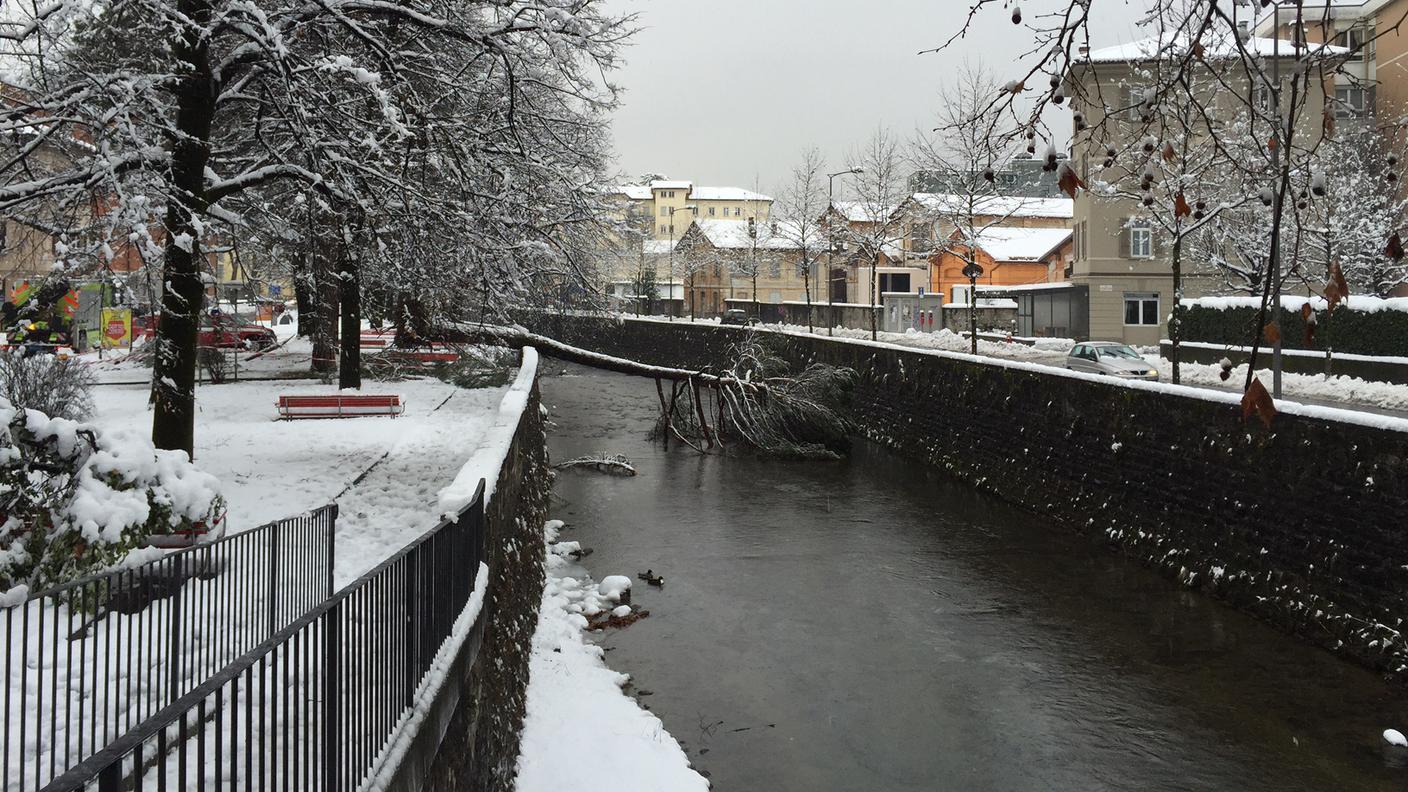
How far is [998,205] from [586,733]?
4585 cm

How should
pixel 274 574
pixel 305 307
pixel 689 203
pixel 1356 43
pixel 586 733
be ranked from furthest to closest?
1. pixel 689 203
2. pixel 305 307
3. pixel 586 733
4. pixel 274 574
5. pixel 1356 43

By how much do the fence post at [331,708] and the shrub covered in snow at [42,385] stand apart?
8.47m

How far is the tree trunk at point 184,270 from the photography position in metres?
11.7

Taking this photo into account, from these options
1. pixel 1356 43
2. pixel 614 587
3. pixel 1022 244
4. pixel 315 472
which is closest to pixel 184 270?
pixel 315 472

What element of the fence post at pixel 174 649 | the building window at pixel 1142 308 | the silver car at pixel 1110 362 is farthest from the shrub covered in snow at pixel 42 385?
the building window at pixel 1142 308

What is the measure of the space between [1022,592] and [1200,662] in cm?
298

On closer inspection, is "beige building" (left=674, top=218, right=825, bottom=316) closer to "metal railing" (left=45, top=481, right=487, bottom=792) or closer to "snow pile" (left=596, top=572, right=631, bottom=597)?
"snow pile" (left=596, top=572, right=631, bottom=597)

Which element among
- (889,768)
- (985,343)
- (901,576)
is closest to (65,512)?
(889,768)

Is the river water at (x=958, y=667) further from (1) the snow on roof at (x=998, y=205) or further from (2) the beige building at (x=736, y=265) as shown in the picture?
(2) the beige building at (x=736, y=265)

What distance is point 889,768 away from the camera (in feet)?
30.7

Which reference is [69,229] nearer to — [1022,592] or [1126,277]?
[1022,592]

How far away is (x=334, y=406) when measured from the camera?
18766mm

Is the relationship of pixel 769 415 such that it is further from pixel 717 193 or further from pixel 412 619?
pixel 717 193

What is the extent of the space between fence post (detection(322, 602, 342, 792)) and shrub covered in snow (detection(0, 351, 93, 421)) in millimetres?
8469
